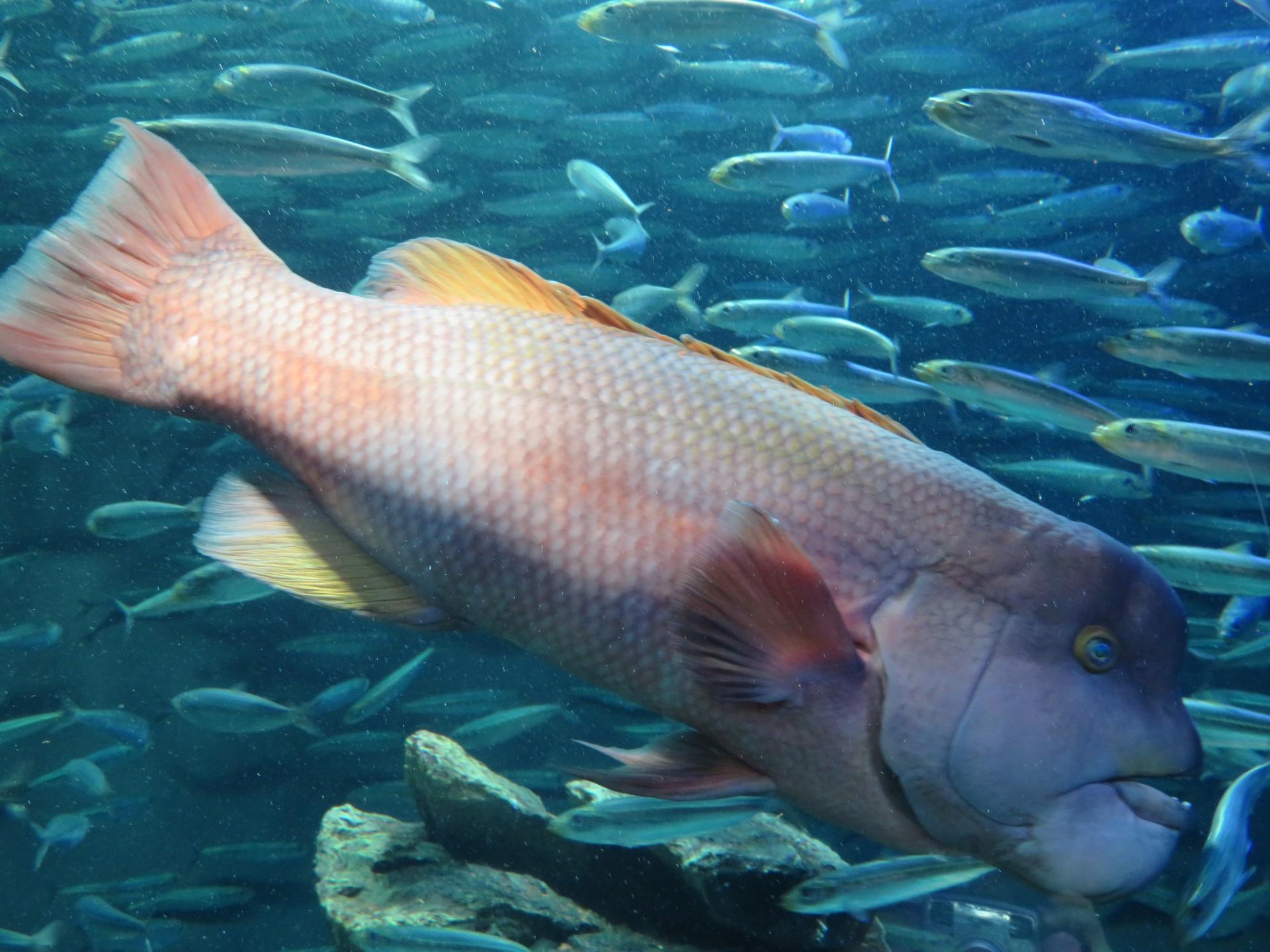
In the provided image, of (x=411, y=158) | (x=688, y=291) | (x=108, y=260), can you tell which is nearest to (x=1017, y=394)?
A: (x=688, y=291)

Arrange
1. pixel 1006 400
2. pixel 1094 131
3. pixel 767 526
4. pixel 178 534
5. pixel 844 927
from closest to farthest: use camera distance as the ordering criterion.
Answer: pixel 767 526
pixel 844 927
pixel 1094 131
pixel 1006 400
pixel 178 534

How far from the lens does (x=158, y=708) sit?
922 centimetres

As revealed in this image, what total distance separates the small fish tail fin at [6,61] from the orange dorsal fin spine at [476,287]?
8149mm

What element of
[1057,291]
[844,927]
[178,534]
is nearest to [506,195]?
[178,534]

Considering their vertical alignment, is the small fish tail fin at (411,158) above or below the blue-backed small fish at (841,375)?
above

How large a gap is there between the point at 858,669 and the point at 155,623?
1050cm

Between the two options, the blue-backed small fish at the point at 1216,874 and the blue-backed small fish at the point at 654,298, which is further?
the blue-backed small fish at the point at 654,298

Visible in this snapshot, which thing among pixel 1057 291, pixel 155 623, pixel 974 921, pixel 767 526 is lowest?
pixel 155 623

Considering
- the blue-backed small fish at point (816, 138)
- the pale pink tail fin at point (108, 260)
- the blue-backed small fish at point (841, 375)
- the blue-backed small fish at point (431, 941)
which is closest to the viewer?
the pale pink tail fin at point (108, 260)

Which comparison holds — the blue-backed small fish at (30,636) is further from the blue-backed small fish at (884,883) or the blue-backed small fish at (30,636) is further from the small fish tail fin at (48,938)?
the blue-backed small fish at (884,883)

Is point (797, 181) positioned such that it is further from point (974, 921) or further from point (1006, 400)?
point (974, 921)

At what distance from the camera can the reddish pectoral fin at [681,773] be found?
1240 mm

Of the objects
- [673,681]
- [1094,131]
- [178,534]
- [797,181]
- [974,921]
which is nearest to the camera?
[673,681]

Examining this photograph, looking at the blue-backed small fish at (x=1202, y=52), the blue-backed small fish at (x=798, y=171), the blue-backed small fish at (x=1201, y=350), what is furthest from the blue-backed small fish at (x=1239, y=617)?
the blue-backed small fish at (x=1202, y=52)
